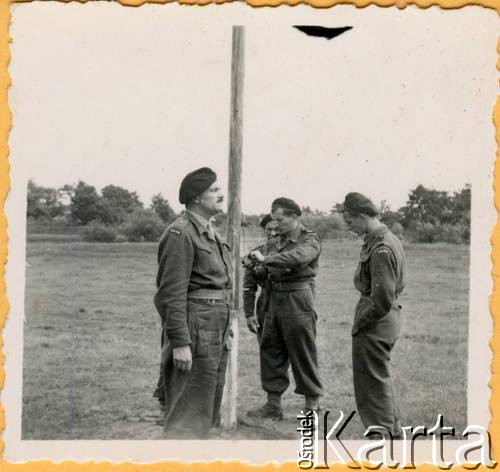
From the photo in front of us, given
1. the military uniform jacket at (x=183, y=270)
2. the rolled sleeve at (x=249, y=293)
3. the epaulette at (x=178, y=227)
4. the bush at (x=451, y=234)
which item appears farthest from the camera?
the rolled sleeve at (x=249, y=293)

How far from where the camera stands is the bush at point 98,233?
19.8 feet

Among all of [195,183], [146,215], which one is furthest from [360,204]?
[146,215]

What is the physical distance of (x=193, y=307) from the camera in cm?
473

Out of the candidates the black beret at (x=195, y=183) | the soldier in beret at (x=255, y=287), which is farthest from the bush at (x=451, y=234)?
the black beret at (x=195, y=183)

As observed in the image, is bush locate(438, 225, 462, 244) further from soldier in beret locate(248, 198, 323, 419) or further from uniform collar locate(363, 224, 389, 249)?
soldier in beret locate(248, 198, 323, 419)

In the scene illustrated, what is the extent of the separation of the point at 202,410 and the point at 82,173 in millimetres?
1898

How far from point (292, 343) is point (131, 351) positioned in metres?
1.86

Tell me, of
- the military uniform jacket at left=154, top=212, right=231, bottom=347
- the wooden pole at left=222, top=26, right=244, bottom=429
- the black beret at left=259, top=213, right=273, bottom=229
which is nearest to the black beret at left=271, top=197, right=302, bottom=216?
the black beret at left=259, top=213, right=273, bottom=229

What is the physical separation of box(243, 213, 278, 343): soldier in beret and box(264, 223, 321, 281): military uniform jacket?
103mm

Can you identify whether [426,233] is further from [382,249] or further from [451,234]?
[382,249]

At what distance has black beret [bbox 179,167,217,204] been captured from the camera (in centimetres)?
486

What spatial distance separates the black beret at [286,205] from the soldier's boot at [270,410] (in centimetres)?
157

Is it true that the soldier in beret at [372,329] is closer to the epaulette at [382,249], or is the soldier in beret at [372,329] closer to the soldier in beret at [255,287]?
the epaulette at [382,249]

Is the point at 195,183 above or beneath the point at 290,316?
above
